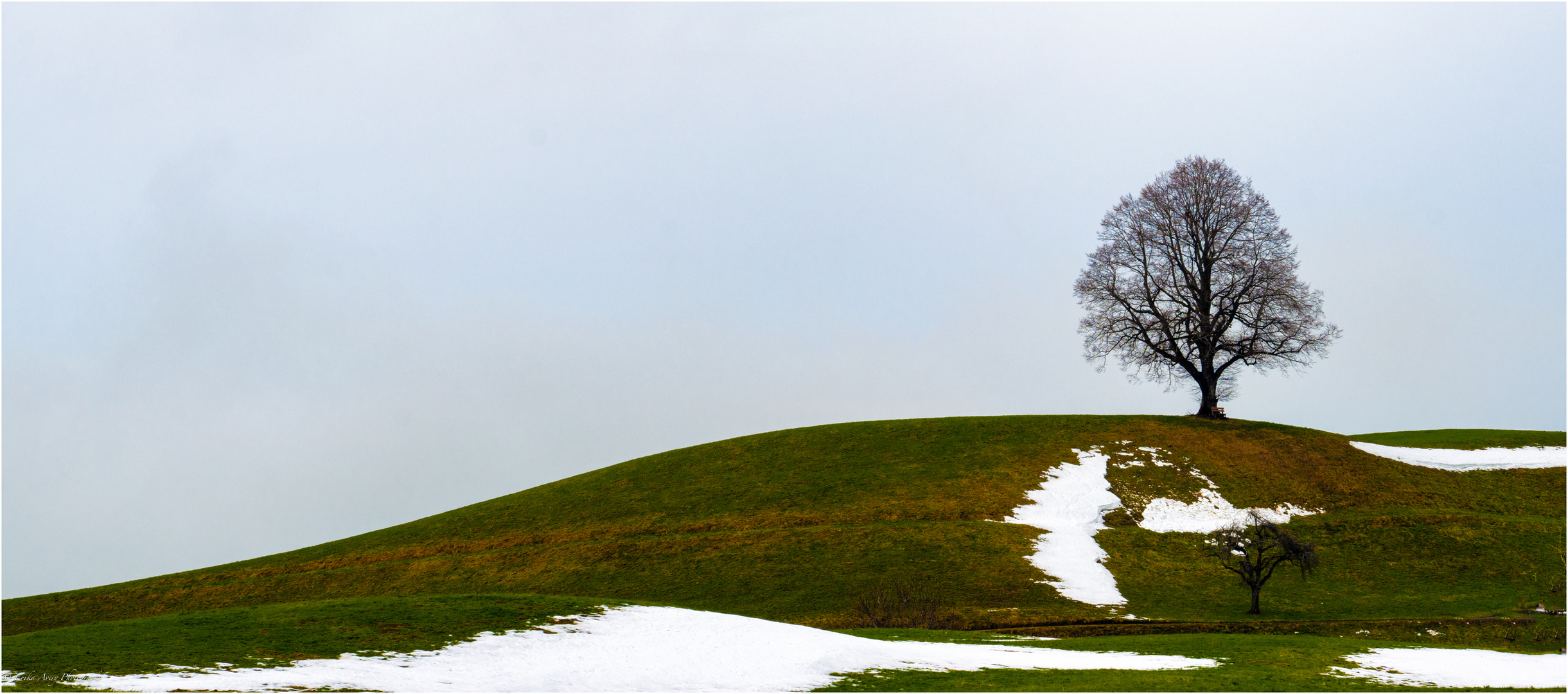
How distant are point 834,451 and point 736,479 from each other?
25.3 feet

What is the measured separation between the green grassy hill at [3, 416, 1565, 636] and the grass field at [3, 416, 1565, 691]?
0.61 ft

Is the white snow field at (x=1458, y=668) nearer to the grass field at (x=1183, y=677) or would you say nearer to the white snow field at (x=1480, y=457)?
the grass field at (x=1183, y=677)

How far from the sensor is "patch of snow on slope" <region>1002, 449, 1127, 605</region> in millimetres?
41875

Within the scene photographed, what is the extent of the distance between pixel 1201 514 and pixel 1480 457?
75.7 feet

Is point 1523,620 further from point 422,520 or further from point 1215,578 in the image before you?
point 422,520

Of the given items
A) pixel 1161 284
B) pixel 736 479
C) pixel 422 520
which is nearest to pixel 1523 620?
pixel 1161 284

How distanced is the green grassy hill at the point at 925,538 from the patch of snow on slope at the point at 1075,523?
2.40ft

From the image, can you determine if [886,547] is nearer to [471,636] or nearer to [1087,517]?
[1087,517]

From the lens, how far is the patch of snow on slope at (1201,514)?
1982 inches

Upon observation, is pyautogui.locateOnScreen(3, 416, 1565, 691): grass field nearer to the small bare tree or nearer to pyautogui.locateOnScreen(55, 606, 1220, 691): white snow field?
the small bare tree

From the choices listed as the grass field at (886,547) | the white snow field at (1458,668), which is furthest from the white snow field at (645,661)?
the white snow field at (1458,668)

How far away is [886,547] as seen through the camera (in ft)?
155

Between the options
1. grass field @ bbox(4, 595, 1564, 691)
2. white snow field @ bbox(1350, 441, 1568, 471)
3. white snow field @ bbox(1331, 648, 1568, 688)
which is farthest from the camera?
white snow field @ bbox(1350, 441, 1568, 471)

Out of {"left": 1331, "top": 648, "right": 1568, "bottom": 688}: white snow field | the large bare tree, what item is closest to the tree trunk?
the large bare tree
